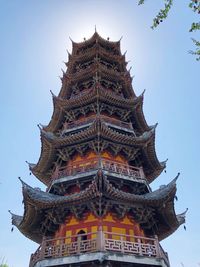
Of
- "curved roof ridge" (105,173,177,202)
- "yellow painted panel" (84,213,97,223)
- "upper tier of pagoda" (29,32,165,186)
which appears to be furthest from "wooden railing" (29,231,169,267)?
"upper tier of pagoda" (29,32,165,186)

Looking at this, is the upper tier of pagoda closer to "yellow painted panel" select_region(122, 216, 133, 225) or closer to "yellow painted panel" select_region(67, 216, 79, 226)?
"yellow painted panel" select_region(122, 216, 133, 225)

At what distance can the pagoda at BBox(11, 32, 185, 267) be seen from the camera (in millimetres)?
12641

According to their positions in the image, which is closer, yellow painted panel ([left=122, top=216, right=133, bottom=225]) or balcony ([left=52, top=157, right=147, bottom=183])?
yellow painted panel ([left=122, top=216, right=133, bottom=225])

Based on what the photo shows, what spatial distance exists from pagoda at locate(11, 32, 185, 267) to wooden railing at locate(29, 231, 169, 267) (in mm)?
39

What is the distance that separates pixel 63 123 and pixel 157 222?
9454 millimetres

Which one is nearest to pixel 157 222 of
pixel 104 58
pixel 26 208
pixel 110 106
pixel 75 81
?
pixel 26 208

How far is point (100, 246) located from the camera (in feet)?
39.4

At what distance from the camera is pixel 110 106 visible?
20.1 m

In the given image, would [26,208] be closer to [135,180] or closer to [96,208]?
[96,208]

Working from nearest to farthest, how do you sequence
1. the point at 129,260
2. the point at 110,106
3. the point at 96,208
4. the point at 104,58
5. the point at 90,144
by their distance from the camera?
1. the point at 129,260
2. the point at 96,208
3. the point at 90,144
4. the point at 110,106
5. the point at 104,58

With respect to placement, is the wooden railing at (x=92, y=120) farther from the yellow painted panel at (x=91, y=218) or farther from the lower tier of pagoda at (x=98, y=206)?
the yellow painted panel at (x=91, y=218)

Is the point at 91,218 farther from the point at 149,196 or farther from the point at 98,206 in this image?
the point at 149,196

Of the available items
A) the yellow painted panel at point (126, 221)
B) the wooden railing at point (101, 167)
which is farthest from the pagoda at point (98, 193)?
the yellow painted panel at point (126, 221)

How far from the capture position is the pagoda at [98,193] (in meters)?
12.6
